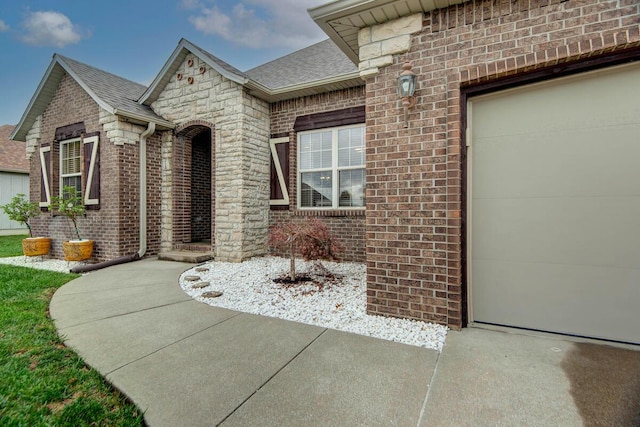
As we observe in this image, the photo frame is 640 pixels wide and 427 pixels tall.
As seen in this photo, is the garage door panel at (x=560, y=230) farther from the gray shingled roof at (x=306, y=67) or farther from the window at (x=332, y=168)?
the gray shingled roof at (x=306, y=67)

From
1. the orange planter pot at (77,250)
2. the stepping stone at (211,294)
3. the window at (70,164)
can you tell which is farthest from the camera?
the window at (70,164)

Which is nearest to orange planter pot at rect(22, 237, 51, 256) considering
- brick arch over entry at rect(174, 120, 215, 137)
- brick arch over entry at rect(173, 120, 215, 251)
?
brick arch over entry at rect(173, 120, 215, 251)

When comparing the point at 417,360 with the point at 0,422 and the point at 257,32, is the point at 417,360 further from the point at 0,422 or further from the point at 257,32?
the point at 257,32

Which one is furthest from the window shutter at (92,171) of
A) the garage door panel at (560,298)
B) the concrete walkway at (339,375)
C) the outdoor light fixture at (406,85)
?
the garage door panel at (560,298)

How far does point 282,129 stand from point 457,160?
15.4ft

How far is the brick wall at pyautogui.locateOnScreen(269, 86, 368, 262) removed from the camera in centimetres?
590

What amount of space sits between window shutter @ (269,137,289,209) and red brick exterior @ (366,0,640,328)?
12.1 ft

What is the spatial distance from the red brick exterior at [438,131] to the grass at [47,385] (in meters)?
2.35

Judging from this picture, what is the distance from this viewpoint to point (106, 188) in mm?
6336

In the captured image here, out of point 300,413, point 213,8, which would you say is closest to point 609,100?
point 300,413

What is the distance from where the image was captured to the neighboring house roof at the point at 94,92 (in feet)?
20.2

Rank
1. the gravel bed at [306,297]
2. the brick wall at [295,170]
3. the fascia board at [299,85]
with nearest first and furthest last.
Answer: the gravel bed at [306,297]
the fascia board at [299,85]
the brick wall at [295,170]

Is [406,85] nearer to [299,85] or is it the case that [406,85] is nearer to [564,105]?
[564,105]

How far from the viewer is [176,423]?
1.53 metres
